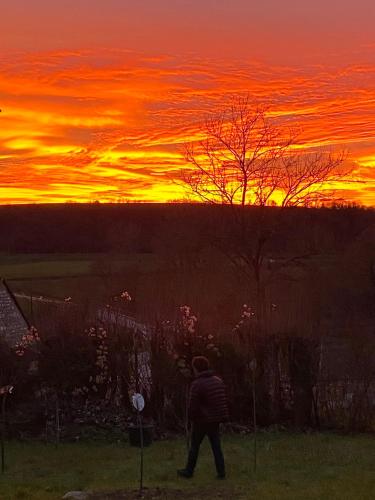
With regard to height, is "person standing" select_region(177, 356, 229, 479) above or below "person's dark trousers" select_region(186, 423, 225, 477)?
above

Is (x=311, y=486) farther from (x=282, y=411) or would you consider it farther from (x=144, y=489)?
(x=282, y=411)

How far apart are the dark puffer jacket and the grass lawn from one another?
93cm

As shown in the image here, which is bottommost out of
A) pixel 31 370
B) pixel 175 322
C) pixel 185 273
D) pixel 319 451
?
pixel 319 451

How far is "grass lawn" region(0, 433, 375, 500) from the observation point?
8852 millimetres

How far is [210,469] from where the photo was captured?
35.6ft

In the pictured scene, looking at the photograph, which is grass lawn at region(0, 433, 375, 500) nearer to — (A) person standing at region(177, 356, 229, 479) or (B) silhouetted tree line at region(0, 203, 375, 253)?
(A) person standing at region(177, 356, 229, 479)

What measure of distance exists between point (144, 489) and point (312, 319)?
9758 mm

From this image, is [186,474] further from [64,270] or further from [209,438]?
[64,270]

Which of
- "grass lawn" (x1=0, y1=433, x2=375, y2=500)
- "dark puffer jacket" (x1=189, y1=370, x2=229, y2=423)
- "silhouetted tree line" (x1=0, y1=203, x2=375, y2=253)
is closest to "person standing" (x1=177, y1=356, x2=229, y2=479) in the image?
"dark puffer jacket" (x1=189, y1=370, x2=229, y2=423)

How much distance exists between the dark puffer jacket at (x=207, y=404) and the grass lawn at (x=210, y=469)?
93 centimetres

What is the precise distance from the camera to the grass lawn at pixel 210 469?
8852 mm

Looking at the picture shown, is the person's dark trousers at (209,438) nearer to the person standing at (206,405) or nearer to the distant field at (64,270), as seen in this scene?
the person standing at (206,405)

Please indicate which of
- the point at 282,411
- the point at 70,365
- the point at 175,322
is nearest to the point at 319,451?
the point at 282,411

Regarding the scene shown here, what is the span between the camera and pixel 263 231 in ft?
109
